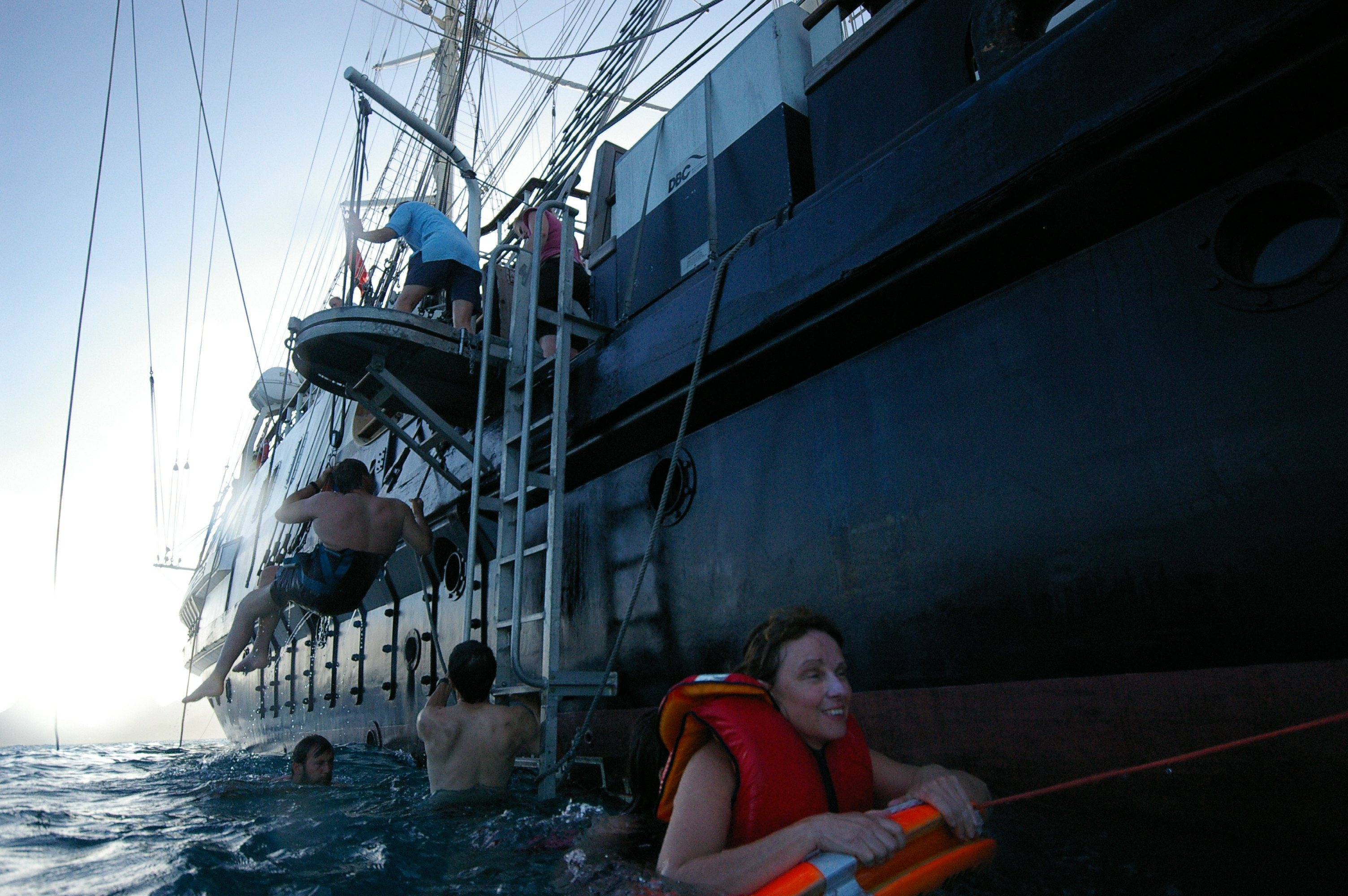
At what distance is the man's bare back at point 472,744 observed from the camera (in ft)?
12.6

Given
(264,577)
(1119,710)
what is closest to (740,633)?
(1119,710)

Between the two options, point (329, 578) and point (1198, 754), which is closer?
point (1198, 754)

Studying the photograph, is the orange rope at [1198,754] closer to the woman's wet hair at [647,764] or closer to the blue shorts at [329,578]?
the woman's wet hair at [647,764]

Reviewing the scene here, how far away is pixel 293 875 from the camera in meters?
2.65

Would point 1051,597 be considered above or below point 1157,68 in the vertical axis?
below

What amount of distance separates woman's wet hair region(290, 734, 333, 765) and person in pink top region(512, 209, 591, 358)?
10.5 feet

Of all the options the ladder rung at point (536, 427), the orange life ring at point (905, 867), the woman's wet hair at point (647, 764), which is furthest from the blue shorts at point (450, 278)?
the orange life ring at point (905, 867)

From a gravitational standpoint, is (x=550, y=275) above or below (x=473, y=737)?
above

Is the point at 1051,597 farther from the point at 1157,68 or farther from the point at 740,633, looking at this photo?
the point at 1157,68

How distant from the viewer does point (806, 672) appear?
2.07 m

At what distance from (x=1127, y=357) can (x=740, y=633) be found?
198 centimetres

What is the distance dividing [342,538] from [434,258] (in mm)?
2222

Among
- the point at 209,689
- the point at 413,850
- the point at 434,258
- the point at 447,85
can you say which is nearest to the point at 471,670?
the point at 413,850

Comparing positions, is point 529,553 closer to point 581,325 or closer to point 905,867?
point 581,325
